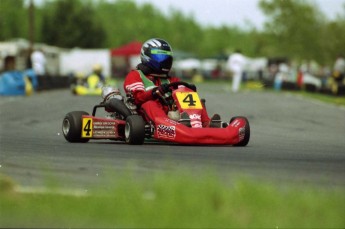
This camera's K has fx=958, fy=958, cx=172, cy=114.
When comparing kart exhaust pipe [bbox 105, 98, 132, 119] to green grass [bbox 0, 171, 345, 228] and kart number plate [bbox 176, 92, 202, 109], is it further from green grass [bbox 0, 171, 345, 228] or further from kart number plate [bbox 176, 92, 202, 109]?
green grass [bbox 0, 171, 345, 228]

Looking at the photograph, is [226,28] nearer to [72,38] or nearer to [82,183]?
[72,38]

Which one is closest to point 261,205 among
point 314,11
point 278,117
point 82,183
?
point 82,183

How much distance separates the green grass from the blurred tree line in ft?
153

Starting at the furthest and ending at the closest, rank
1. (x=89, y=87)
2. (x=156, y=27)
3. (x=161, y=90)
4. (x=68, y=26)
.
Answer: (x=156, y=27) < (x=68, y=26) < (x=89, y=87) < (x=161, y=90)

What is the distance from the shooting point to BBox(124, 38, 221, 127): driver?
11203 mm

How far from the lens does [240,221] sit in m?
5.82

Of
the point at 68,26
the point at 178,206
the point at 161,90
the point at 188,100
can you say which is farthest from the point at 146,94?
the point at 68,26

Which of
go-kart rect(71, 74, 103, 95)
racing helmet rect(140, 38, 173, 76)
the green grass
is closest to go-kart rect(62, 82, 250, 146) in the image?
racing helmet rect(140, 38, 173, 76)

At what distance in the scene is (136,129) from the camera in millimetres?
10734

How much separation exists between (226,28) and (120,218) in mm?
149487

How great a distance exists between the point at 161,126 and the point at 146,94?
0.71 m

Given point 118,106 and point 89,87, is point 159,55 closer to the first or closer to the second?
point 118,106

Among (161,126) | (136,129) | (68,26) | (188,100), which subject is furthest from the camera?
(68,26)

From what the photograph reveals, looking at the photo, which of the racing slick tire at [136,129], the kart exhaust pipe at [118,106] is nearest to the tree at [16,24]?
the kart exhaust pipe at [118,106]
